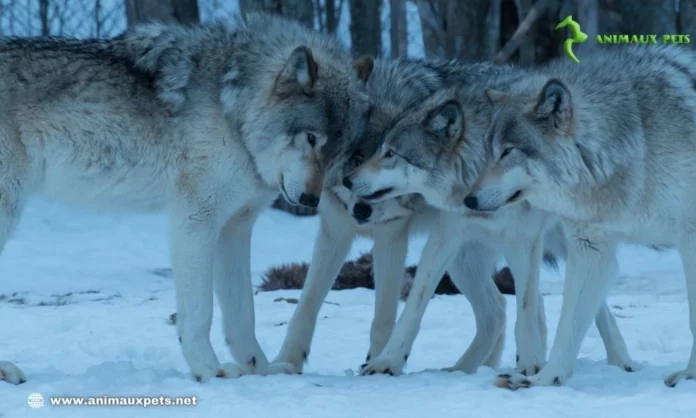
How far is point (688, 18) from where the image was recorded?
12.9 meters

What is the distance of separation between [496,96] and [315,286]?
57.7 inches

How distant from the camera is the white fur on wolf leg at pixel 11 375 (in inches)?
172

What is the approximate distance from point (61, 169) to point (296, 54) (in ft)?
3.89

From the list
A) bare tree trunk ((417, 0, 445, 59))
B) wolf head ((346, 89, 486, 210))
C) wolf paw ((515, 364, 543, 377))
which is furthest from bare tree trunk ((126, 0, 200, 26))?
wolf paw ((515, 364, 543, 377))

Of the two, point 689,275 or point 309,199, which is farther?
point 309,199

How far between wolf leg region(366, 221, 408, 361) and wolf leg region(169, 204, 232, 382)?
0.93 metres

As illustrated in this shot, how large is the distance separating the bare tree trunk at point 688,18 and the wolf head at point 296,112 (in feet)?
29.2

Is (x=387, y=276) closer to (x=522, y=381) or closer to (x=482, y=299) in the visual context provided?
(x=482, y=299)

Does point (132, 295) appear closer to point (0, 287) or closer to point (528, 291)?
point (0, 287)

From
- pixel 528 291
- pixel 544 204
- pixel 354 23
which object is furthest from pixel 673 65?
Answer: pixel 354 23

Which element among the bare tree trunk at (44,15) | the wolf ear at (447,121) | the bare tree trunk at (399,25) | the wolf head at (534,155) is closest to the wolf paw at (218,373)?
the wolf head at (534,155)

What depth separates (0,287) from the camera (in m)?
8.44

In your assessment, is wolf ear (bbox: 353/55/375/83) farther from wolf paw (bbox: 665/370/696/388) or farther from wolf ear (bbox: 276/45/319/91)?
wolf paw (bbox: 665/370/696/388)

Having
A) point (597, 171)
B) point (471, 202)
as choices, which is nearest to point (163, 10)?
point (471, 202)
